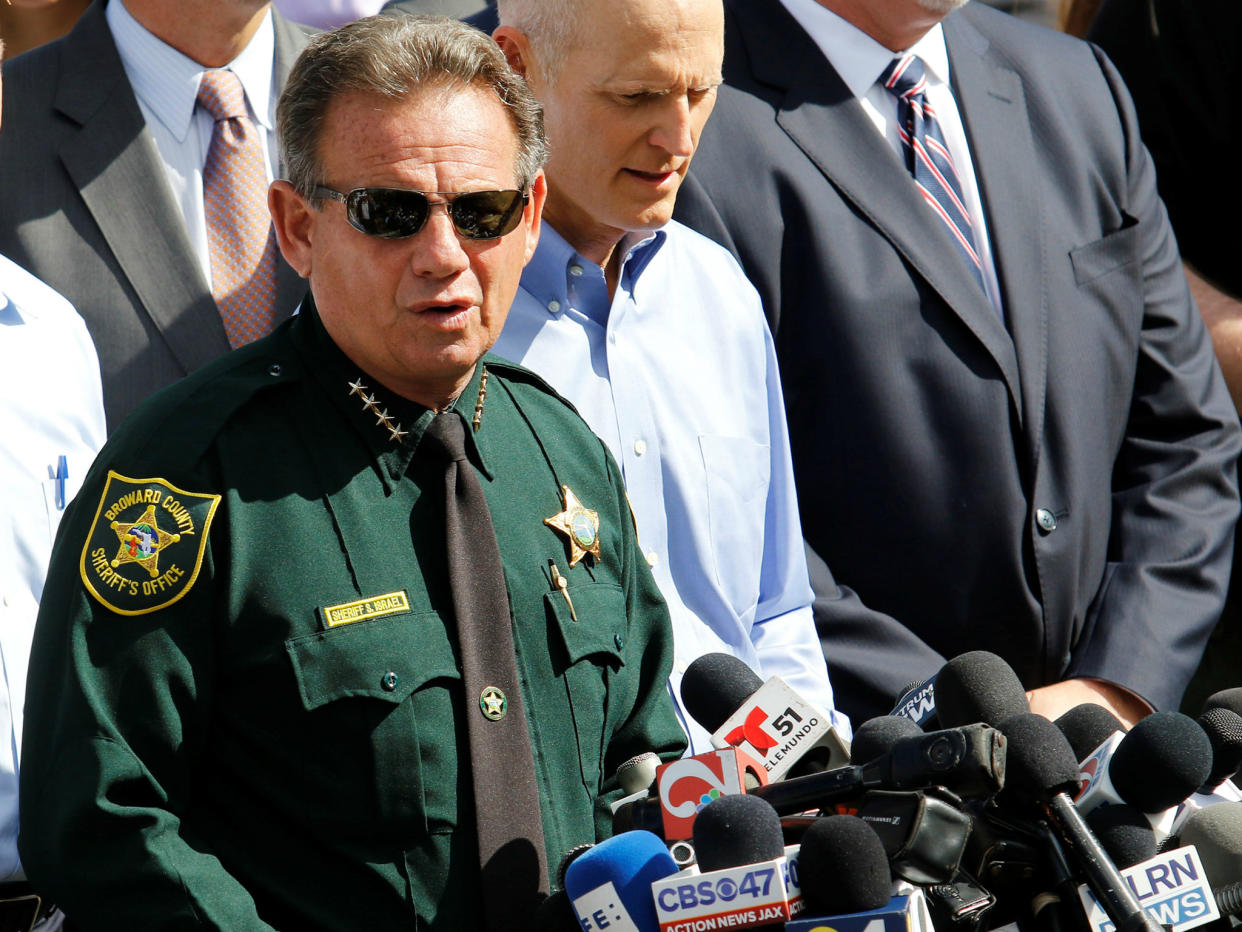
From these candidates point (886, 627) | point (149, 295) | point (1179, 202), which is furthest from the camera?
point (1179, 202)

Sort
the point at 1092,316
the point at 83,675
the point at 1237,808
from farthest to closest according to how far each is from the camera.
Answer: the point at 1092,316 → the point at 1237,808 → the point at 83,675

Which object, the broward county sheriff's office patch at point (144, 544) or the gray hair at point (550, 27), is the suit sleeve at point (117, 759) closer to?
the broward county sheriff's office patch at point (144, 544)

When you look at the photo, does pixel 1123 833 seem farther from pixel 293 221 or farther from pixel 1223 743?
pixel 293 221

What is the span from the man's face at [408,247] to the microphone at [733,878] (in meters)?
0.81

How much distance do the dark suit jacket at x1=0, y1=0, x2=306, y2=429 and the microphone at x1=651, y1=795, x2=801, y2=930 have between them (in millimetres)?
1815

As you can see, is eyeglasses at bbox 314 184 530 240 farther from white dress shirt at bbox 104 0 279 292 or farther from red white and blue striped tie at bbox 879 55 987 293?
red white and blue striped tie at bbox 879 55 987 293

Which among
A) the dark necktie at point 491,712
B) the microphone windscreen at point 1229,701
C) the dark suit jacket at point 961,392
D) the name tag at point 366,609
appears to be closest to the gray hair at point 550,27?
the dark suit jacket at point 961,392

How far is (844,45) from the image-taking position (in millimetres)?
3916

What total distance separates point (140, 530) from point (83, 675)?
21cm

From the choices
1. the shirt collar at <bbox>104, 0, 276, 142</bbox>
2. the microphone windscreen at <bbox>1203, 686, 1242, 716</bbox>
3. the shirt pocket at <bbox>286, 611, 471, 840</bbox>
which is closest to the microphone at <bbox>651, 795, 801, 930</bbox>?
the shirt pocket at <bbox>286, 611, 471, 840</bbox>

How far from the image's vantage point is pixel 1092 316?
3.99 metres

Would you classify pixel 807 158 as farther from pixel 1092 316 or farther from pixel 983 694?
pixel 983 694

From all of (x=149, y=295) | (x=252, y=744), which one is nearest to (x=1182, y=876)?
(x=252, y=744)

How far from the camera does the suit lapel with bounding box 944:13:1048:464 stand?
3826mm
